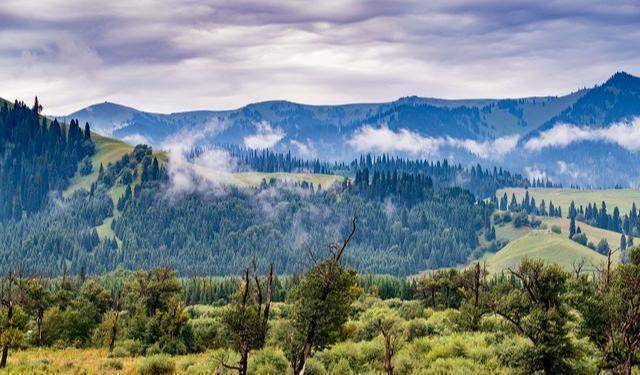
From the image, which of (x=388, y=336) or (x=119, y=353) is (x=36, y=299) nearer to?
(x=119, y=353)

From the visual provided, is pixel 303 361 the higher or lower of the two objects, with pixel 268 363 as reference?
higher

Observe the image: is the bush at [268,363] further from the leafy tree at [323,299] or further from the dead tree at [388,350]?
the leafy tree at [323,299]

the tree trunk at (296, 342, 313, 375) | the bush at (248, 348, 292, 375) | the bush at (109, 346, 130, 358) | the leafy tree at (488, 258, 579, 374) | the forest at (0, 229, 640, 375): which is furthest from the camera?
the bush at (109, 346, 130, 358)

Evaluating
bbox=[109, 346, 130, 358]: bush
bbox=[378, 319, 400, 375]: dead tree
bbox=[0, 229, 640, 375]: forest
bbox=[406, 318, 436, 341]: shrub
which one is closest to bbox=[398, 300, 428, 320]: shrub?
bbox=[0, 229, 640, 375]: forest

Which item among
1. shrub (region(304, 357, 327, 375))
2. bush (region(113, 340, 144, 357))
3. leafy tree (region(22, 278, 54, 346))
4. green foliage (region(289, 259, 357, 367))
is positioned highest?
green foliage (region(289, 259, 357, 367))

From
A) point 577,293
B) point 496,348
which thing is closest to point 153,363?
point 496,348

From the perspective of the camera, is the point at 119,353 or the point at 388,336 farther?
the point at 119,353

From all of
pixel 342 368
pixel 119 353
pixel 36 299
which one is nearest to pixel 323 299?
pixel 342 368

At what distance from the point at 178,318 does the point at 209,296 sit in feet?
412

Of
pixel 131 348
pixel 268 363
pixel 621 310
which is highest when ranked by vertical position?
pixel 621 310

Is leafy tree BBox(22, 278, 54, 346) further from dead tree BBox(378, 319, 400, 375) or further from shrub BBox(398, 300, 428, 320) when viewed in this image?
dead tree BBox(378, 319, 400, 375)

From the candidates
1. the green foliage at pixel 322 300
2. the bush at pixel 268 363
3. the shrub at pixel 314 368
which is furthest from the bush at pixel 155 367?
the green foliage at pixel 322 300

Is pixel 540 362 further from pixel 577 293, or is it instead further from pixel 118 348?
pixel 118 348

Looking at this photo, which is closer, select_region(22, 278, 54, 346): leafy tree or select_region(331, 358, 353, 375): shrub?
select_region(331, 358, 353, 375): shrub
